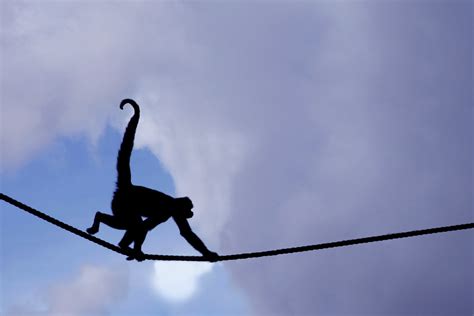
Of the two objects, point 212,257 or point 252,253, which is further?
point 212,257

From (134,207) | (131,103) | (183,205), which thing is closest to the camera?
(131,103)

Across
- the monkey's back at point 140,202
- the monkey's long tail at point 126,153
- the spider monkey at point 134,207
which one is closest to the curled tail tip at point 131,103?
the spider monkey at point 134,207

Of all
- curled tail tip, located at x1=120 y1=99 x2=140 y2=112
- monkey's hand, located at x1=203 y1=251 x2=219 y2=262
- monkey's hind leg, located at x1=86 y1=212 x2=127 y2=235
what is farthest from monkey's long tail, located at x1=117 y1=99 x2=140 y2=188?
monkey's hand, located at x1=203 y1=251 x2=219 y2=262

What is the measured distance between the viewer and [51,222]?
9117 millimetres

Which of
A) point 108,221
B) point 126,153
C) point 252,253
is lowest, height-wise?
point 252,253

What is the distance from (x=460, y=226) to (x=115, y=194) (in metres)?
6.12

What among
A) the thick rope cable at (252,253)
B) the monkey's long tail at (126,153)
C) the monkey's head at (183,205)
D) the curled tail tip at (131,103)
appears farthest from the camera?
the monkey's head at (183,205)

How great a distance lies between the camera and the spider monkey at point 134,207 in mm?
10844

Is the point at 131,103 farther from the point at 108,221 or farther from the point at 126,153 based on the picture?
the point at 108,221

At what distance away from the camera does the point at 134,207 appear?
11031 millimetres

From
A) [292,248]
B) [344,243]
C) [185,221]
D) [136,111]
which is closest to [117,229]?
[185,221]

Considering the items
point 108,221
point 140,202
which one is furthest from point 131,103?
point 108,221

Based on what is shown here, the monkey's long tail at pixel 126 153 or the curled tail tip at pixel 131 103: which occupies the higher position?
the curled tail tip at pixel 131 103

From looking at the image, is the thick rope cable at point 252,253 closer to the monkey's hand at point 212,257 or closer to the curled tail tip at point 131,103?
the monkey's hand at point 212,257
